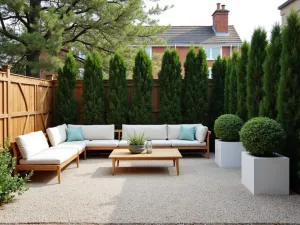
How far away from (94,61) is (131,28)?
96.1 inches

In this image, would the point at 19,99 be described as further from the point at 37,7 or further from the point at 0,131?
the point at 37,7

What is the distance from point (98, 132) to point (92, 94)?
1177 mm

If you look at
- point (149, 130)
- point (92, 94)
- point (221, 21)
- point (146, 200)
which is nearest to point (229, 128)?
point (149, 130)

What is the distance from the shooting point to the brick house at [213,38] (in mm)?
21016

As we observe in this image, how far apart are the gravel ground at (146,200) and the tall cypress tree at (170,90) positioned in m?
3.03

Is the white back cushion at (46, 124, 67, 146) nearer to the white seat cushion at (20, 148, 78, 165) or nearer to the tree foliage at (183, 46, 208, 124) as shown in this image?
the white seat cushion at (20, 148, 78, 165)

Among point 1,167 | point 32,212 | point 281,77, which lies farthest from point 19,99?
point 281,77

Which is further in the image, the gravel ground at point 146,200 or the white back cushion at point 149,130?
the white back cushion at point 149,130

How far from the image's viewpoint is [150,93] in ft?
33.1

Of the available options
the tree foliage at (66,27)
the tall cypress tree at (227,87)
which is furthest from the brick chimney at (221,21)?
the tall cypress tree at (227,87)

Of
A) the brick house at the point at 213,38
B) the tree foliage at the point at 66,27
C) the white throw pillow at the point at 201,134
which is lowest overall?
the white throw pillow at the point at 201,134

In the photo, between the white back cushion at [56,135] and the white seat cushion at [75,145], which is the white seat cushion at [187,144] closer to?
the white seat cushion at [75,145]

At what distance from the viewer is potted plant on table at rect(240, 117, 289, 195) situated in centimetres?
534

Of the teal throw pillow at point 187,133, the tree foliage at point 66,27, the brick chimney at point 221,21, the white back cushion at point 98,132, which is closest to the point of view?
the teal throw pillow at point 187,133
